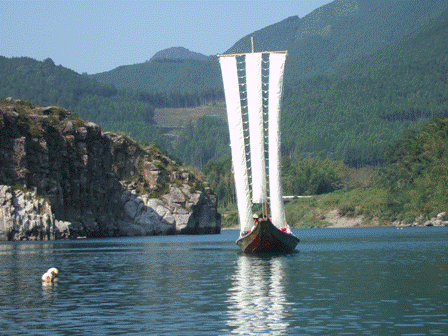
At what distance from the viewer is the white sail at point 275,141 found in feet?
181

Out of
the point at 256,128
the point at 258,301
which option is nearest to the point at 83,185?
the point at 256,128

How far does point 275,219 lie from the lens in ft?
181

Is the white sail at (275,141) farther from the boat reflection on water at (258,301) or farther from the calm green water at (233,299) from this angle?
the boat reflection on water at (258,301)

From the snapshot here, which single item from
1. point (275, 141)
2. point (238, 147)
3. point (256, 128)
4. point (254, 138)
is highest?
point (256, 128)

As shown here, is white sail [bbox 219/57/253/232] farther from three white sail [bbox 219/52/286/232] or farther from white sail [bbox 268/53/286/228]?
white sail [bbox 268/53/286/228]

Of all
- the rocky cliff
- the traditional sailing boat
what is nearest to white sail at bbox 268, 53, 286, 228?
the traditional sailing boat

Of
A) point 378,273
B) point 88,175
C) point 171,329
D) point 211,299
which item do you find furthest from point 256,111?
point 88,175

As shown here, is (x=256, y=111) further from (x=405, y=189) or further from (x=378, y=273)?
(x=405, y=189)

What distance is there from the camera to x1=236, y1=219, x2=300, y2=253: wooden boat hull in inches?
2060

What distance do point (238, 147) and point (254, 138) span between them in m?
1.38

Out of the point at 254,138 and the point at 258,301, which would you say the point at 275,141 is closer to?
the point at 254,138

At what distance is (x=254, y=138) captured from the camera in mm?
54844

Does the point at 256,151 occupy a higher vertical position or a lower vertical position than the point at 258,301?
higher

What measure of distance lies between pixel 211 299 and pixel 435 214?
135 m
